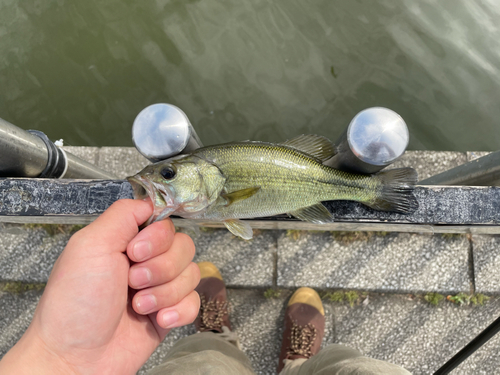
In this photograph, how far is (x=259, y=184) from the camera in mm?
2004

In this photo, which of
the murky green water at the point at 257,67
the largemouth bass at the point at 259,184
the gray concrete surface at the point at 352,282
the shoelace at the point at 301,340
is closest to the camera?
the largemouth bass at the point at 259,184

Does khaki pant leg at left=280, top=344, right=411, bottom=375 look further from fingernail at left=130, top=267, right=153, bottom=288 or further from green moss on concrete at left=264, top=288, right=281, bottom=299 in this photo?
fingernail at left=130, top=267, right=153, bottom=288

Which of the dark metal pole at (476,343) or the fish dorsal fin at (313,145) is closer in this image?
the dark metal pole at (476,343)

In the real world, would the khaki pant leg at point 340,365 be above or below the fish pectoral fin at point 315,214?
below

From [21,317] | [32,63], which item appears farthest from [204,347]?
[32,63]

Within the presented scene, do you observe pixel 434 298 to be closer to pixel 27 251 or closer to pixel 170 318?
pixel 170 318

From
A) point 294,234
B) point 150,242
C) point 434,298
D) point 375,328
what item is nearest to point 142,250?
point 150,242

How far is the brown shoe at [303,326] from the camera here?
9.98ft

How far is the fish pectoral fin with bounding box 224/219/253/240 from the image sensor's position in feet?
6.76

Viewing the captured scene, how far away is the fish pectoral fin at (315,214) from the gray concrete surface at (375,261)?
46.5 inches

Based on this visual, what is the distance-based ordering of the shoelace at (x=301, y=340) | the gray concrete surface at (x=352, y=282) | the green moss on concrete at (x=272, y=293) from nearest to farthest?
the shoelace at (x=301, y=340) < the gray concrete surface at (x=352, y=282) < the green moss on concrete at (x=272, y=293)

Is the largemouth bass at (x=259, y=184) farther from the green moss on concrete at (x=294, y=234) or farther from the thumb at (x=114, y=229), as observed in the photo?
the green moss on concrete at (x=294, y=234)

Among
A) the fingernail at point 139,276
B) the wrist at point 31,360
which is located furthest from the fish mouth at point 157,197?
the wrist at point 31,360

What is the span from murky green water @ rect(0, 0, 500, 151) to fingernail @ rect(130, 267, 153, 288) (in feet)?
10.4
